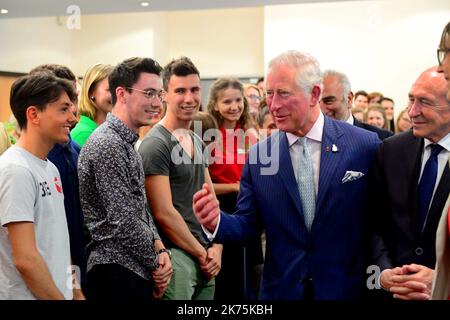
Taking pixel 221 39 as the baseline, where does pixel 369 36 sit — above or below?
below

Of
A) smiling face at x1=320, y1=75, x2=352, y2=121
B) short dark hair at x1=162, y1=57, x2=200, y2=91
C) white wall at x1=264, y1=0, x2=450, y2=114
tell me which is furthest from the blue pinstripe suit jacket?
white wall at x1=264, y1=0, x2=450, y2=114

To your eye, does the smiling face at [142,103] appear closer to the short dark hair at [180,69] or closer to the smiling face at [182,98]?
the smiling face at [182,98]

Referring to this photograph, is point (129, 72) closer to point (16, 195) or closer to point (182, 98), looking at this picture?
point (182, 98)

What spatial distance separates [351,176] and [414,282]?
49 cm

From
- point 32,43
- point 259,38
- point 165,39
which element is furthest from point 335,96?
point 165,39

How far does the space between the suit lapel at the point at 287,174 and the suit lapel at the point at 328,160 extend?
0.09 metres

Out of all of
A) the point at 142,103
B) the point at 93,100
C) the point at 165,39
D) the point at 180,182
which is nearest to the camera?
the point at 142,103

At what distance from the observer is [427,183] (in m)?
2.26

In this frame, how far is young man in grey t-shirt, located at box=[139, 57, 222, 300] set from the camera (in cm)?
298

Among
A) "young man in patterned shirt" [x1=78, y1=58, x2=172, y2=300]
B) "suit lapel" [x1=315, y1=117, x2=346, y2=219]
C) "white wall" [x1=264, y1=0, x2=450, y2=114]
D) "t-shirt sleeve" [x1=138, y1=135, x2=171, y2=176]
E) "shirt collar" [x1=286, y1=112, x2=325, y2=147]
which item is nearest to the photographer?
"suit lapel" [x1=315, y1=117, x2=346, y2=219]

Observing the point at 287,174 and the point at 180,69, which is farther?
the point at 180,69

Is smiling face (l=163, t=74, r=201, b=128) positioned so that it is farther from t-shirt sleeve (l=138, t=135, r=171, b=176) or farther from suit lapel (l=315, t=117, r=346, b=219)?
suit lapel (l=315, t=117, r=346, b=219)

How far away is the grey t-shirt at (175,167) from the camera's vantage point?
9.77ft
